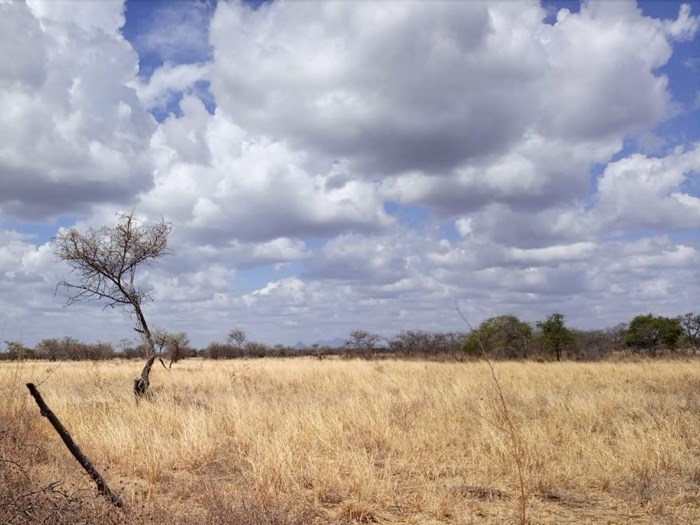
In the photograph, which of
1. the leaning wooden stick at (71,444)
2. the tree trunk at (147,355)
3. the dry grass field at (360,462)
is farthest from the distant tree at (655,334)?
the leaning wooden stick at (71,444)

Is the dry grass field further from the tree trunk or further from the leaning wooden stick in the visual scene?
the tree trunk

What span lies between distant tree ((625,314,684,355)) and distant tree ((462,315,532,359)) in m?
9.54

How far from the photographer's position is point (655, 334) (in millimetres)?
45750

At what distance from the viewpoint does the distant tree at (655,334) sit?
44.5 meters

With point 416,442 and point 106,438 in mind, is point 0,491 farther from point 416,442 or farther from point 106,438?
point 416,442

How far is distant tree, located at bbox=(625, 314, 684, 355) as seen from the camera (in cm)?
4453

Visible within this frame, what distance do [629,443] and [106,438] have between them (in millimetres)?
7517

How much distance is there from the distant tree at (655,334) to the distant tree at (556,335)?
9.05 metres

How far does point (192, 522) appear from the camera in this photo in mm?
4738

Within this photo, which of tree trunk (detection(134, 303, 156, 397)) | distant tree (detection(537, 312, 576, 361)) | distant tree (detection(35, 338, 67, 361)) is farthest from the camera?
distant tree (detection(537, 312, 576, 361))

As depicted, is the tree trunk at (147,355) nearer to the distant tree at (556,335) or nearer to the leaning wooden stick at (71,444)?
the leaning wooden stick at (71,444)

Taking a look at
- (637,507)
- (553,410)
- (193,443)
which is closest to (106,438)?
(193,443)

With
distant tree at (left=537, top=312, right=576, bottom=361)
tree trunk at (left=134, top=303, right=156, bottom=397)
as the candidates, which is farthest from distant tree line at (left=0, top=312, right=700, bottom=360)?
tree trunk at (left=134, top=303, right=156, bottom=397)

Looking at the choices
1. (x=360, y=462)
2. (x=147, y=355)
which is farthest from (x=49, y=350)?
(x=360, y=462)
